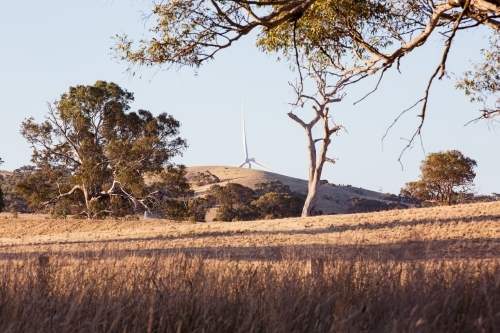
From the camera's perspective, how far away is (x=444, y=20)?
47.4 feet

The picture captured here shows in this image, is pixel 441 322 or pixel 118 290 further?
pixel 118 290

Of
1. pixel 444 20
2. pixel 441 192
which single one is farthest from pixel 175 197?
pixel 444 20

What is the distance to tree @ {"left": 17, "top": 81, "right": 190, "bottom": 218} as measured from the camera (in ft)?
136

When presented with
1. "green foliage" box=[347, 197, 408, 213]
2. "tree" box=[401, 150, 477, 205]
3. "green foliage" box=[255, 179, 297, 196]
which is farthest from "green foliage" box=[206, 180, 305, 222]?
"green foliage" box=[255, 179, 297, 196]

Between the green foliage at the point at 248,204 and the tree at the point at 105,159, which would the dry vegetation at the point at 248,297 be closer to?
the tree at the point at 105,159

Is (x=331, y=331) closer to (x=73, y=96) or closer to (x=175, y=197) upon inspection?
(x=175, y=197)

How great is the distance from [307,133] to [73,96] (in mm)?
15846

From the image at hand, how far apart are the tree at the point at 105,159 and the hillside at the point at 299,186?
26718mm

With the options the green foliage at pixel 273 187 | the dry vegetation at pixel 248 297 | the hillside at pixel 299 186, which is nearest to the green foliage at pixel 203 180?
the hillside at pixel 299 186

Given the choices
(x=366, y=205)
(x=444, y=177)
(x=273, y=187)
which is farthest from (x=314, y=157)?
(x=273, y=187)

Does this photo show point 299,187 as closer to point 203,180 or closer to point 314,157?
Result: point 203,180

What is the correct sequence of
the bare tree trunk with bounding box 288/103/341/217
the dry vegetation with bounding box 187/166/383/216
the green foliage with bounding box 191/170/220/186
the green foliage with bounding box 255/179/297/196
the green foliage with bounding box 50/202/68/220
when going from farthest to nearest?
the green foliage with bounding box 191/170/220/186 → the green foliage with bounding box 255/179/297/196 → the dry vegetation with bounding box 187/166/383/216 → the green foliage with bounding box 50/202/68/220 → the bare tree trunk with bounding box 288/103/341/217

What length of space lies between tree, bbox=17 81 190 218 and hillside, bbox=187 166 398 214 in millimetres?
26718

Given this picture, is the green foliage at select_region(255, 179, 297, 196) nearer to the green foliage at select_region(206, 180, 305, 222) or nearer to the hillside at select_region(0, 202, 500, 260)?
the green foliage at select_region(206, 180, 305, 222)
